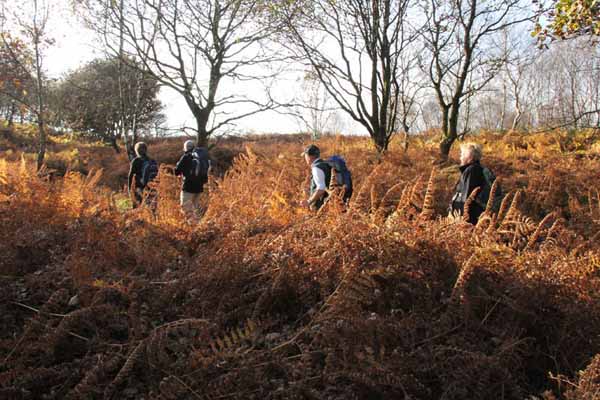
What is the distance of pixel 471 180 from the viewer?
464 cm

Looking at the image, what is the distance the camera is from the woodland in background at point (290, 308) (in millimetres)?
2111

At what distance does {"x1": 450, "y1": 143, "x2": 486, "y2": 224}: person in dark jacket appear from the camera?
15.2 feet

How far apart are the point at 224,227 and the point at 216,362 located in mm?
1746

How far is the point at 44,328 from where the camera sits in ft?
8.54

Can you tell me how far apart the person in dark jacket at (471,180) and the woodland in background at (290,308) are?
113cm

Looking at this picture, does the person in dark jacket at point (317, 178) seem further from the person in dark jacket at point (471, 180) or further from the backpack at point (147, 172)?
the backpack at point (147, 172)

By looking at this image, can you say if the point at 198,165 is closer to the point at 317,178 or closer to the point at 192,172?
the point at 192,172

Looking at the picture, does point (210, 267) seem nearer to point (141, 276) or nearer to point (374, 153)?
point (141, 276)

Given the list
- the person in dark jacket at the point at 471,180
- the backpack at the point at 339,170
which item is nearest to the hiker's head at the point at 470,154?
the person in dark jacket at the point at 471,180

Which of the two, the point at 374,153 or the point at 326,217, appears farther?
the point at 374,153

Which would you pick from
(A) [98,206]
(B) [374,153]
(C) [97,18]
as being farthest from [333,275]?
(C) [97,18]

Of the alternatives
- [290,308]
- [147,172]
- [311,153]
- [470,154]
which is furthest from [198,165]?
[290,308]

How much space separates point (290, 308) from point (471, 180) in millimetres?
2840

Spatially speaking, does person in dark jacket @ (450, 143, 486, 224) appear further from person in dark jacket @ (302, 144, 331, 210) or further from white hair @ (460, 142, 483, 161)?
person in dark jacket @ (302, 144, 331, 210)
